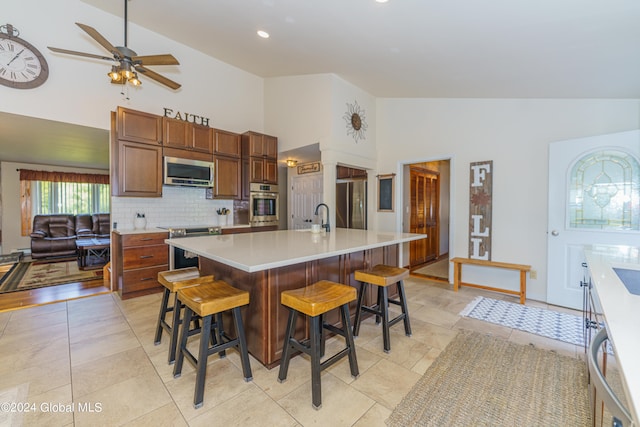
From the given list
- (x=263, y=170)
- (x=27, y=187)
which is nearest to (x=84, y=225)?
(x=27, y=187)

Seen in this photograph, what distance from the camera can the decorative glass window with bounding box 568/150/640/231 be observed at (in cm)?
293

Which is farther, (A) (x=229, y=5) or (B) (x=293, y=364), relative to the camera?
(A) (x=229, y=5)

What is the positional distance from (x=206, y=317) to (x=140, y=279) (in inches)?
99.2

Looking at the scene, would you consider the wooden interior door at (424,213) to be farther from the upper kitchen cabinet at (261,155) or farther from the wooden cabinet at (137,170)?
the wooden cabinet at (137,170)

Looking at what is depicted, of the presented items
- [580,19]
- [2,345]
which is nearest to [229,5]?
[580,19]

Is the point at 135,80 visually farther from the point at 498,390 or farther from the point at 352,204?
the point at 498,390

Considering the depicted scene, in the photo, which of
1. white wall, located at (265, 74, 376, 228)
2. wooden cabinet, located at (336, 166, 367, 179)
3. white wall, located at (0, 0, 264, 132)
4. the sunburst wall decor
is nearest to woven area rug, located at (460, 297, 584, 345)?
white wall, located at (265, 74, 376, 228)

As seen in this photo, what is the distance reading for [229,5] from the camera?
3.01 m

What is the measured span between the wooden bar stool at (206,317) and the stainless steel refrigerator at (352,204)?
3767 mm

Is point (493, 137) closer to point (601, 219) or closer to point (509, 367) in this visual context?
point (601, 219)

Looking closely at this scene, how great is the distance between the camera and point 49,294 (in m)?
3.62

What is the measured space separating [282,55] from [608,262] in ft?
13.7

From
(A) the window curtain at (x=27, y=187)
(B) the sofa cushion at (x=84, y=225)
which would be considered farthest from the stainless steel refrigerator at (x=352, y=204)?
(A) the window curtain at (x=27, y=187)

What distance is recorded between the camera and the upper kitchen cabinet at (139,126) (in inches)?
141
